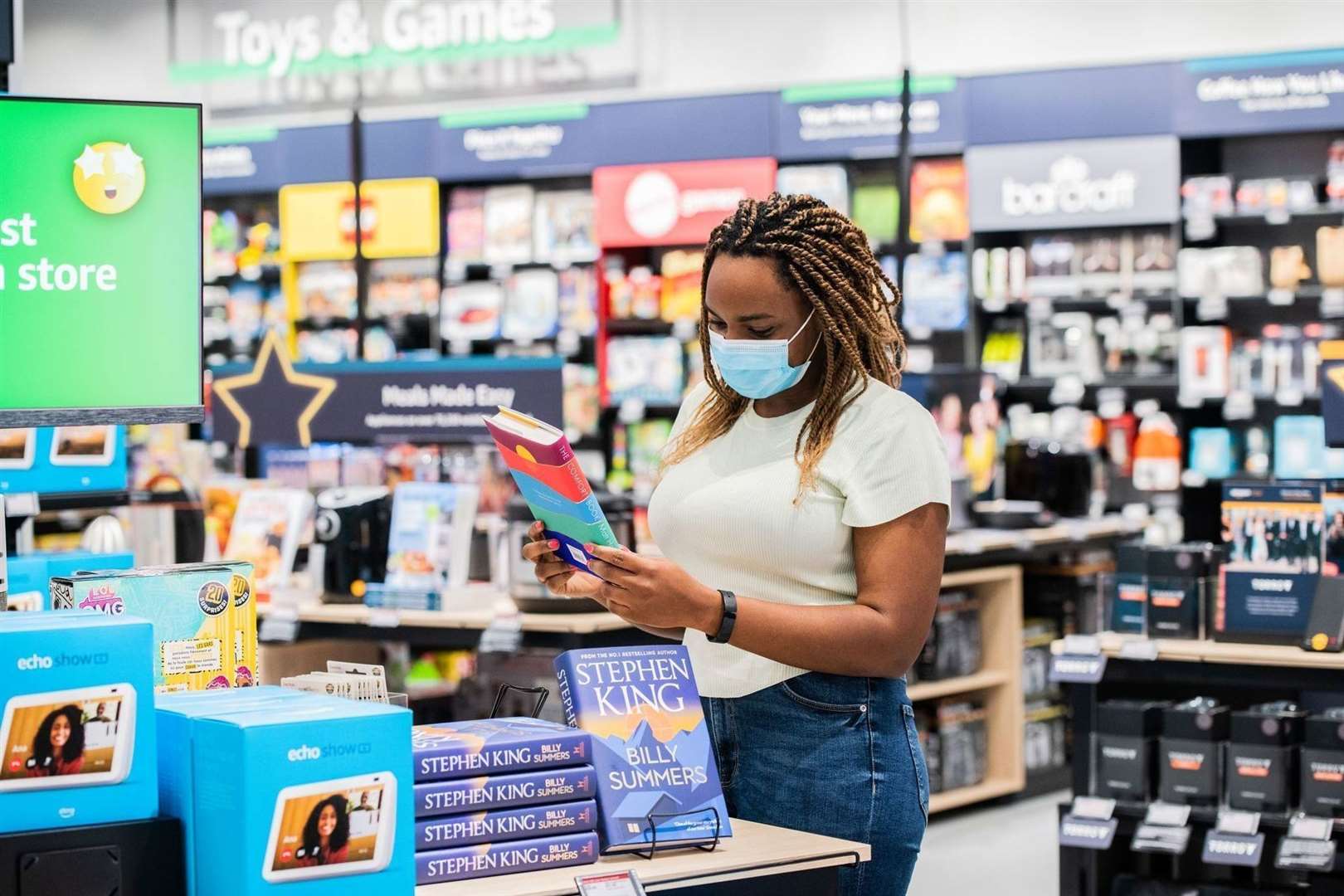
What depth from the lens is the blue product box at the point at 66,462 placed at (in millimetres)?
4488

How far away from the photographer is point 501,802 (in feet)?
6.63

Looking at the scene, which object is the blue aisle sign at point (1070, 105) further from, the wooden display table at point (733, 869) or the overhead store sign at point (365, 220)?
the wooden display table at point (733, 869)

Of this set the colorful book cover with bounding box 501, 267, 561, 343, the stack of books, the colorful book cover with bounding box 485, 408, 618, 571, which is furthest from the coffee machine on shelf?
the colorful book cover with bounding box 501, 267, 561, 343

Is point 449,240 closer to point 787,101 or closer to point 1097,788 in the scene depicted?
point 787,101

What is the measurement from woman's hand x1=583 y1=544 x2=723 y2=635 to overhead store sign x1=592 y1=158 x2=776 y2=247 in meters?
6.94

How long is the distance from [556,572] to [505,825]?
412 millimetres

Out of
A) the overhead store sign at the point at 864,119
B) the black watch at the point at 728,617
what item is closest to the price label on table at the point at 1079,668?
the black watch at the point at 728,617

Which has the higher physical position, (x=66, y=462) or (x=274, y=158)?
(x=274, y=158)

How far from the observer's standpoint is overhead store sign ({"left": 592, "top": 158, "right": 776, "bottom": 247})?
9.23 m

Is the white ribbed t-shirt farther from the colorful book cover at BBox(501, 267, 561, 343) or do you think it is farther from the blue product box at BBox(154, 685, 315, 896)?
the colorful book cover at BBox(501, 267, 561, 343)

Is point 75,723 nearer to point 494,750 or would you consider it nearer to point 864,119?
point 494,750

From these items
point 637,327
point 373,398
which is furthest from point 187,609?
point 637,327

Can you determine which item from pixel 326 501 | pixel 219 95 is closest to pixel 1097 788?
pixel 326 501

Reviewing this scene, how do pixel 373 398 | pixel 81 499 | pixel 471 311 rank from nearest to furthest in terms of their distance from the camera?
pixel 81 499, pixel 373 398, pixel 471 311
